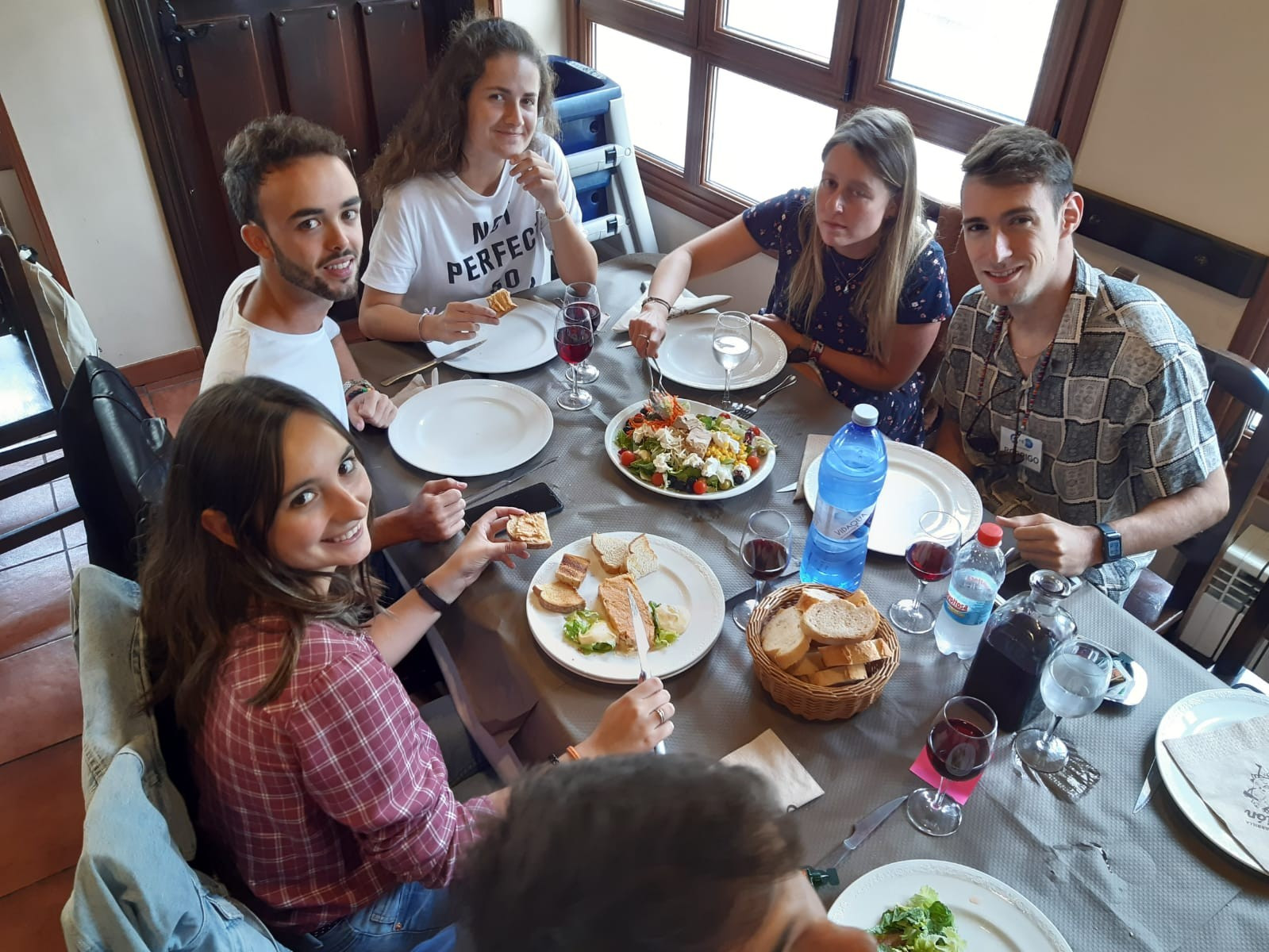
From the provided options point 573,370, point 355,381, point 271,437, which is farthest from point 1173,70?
point 271,437

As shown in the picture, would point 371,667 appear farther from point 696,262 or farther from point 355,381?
point 696,262

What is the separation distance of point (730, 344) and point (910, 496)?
47 centimetres

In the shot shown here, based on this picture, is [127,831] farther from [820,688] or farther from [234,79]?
[234,79]

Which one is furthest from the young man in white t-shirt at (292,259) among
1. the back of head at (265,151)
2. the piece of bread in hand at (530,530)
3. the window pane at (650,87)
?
the window pane at (650,87)

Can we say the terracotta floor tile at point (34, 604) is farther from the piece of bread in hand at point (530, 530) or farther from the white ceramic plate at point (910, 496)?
the white ceramic plate at point (910, 496)

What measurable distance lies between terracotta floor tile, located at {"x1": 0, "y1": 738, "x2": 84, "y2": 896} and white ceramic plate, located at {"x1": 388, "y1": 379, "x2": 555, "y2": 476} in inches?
48.4

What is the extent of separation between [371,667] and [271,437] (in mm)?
315

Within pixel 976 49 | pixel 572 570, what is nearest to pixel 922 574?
pixel 572 570

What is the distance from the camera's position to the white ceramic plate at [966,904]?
950mm

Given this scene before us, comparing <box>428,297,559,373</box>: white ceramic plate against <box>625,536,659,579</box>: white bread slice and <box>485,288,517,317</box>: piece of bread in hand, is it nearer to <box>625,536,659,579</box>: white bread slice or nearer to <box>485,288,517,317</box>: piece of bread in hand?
<box>485,288,517,317</box>: piece of bread in hand

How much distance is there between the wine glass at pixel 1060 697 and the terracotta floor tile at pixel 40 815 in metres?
1.97

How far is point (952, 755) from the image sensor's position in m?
1.04

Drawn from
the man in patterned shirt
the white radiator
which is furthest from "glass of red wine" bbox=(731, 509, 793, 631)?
the white radiator

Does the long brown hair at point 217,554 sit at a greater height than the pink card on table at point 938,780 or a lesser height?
greater
